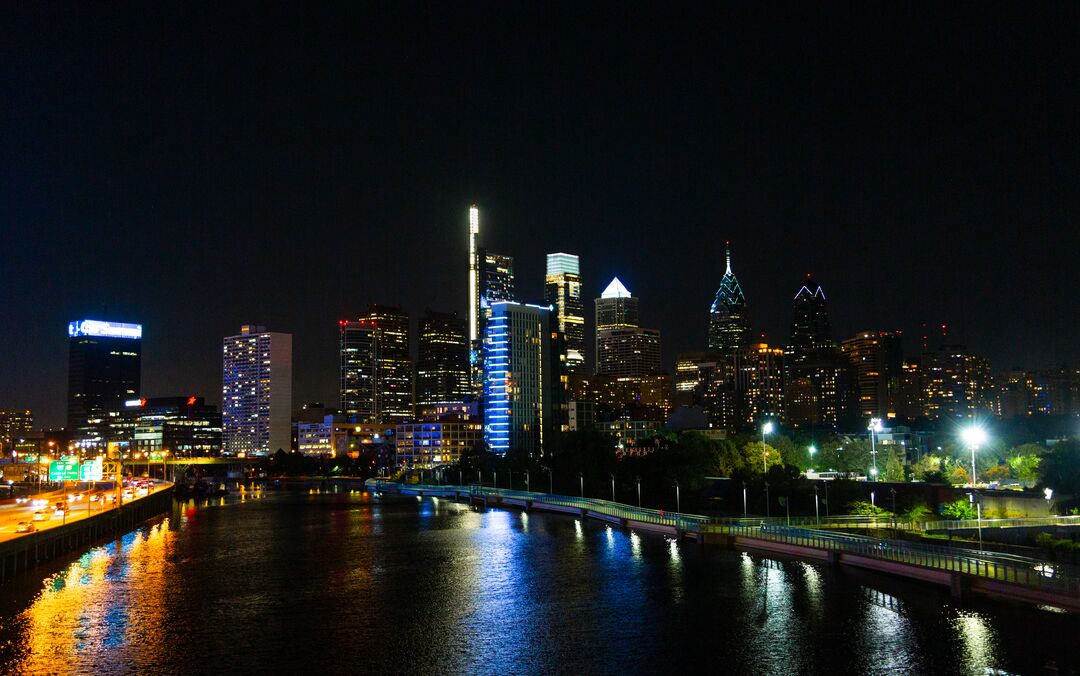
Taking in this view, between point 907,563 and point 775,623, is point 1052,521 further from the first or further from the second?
point 775,623

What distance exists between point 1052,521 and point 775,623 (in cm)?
4792

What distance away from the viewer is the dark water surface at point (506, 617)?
4566 cm

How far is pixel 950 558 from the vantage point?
59.1m

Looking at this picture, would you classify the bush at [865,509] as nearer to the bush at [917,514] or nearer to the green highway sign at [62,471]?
the bush at [917,514]

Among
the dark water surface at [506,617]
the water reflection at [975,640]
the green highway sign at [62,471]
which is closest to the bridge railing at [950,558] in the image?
the dark water surface at [506,617]

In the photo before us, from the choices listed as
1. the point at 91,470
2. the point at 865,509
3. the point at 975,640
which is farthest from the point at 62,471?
the point at 975,640

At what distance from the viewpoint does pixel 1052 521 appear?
Answer: 280ft

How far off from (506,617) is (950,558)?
2966 centimetres

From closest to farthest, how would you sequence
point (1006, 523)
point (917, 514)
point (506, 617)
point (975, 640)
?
1. point (975, 640)
2. point (506, 617)
3. point (1006, 523)
4. point (917, 514)

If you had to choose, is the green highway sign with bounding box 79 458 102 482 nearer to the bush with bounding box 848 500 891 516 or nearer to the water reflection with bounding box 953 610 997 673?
the bush with bounding box 848 500 891 516

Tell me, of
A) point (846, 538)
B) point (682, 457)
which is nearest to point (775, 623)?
point (846, 538)

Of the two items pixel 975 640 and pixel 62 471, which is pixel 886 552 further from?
pixel 62 471

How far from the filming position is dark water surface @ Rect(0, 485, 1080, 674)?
45656 millimetres

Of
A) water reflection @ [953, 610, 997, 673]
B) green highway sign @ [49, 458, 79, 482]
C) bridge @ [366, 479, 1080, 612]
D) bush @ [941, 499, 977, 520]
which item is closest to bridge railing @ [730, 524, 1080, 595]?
bridge @ [366, 479, 1080, 612]
